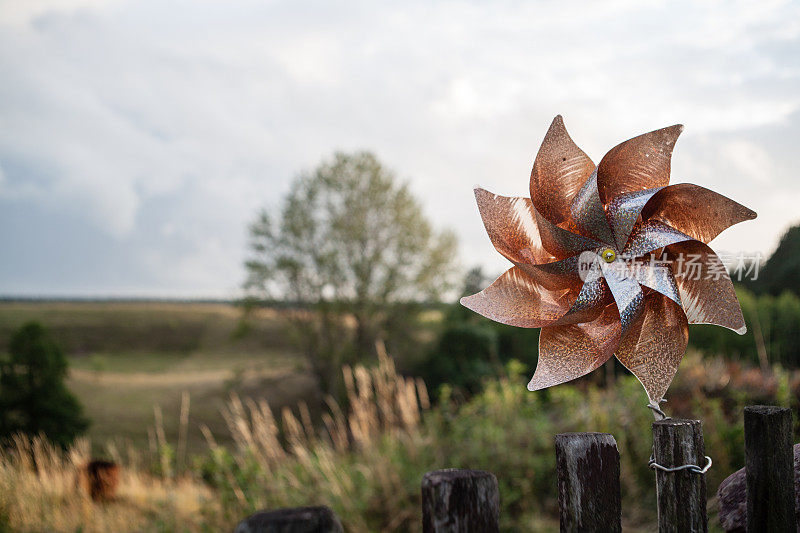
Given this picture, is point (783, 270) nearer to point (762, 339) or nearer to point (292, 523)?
point (762, 339)

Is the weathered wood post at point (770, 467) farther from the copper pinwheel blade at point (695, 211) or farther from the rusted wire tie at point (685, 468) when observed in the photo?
the copper pinwheel blade at point (695, 211)

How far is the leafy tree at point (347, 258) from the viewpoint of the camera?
10984mm

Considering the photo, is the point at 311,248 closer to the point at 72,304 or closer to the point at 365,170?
the point at 365,170

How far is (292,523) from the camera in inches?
37.8

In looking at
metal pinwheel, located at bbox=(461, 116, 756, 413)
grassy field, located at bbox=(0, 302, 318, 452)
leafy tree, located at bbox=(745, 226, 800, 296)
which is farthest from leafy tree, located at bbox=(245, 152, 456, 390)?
metal pinwheel, located at bbox=(461, 116, 756, 413)

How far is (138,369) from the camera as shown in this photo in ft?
44.2

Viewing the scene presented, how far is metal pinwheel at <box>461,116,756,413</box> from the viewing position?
5.63 ft

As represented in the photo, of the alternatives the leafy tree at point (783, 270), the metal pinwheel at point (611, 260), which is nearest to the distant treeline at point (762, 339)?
the leafy tree at point (783, 270)

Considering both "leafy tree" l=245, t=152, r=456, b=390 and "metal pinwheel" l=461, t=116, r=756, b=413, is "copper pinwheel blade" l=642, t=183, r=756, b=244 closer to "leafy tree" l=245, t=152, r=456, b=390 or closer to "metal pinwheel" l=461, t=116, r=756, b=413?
"metal pinwheel" l=461, t=116, r=756, b=413

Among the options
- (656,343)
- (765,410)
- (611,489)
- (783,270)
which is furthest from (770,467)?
(783,270)

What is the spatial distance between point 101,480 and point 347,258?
19.4 feet

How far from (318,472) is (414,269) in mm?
6852

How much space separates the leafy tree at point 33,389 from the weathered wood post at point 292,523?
6.91m

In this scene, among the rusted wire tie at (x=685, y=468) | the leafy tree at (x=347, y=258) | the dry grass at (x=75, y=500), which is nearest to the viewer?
the rusted wire tie at (x=685, y=468)
